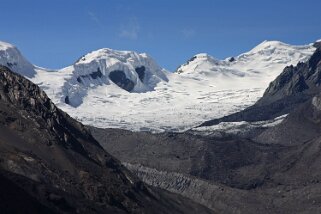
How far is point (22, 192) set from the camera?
162m

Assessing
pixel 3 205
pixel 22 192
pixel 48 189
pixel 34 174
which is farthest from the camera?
pixel 34 174

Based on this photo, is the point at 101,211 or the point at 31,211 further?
the point at 101,211

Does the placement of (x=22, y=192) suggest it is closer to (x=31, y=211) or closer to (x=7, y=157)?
(x=31, y=211)

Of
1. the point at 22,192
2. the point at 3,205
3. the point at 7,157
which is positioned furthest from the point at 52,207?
the point at 7,157

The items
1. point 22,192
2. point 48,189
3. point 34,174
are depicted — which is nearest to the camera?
point 22,192

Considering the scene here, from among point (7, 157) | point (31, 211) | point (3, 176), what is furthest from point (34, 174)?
point (31, 211)

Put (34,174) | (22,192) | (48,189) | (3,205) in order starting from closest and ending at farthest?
(3,205), (22,192), (48,189), (34,174)

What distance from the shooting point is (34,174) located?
194625 mm

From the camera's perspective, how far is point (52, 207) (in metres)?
167

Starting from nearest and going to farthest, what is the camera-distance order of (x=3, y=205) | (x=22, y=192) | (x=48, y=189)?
(x=3, y=205), (x=22, y=192), (x=48, y=189)

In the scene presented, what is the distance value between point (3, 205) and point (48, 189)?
2972 centimetres

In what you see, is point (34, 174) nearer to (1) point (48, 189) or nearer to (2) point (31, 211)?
(1) point (48, 189)

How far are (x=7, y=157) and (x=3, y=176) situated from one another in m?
28.3

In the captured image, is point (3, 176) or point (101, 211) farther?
point (101, 211)
